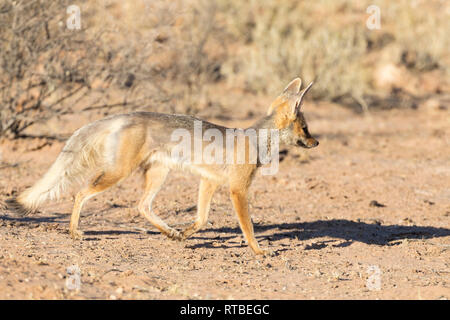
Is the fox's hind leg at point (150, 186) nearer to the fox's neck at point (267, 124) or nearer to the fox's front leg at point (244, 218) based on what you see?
the fox's front leg at point (244, 218)

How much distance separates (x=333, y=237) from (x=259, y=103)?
7707mm

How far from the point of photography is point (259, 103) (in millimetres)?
14203

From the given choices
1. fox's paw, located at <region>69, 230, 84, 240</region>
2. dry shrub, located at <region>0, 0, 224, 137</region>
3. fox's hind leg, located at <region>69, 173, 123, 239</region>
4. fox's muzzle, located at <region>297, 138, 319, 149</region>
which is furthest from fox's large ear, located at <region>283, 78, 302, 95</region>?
dry shrub, located at <region>0, 0, 224, 137</region>

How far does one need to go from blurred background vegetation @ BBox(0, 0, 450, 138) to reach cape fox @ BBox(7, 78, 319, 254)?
11.5 ft

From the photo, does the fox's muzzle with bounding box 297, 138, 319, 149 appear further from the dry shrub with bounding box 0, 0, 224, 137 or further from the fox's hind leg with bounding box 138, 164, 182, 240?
the dry shrub with bounding box 0, 0, 224, 137

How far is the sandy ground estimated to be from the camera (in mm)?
4699

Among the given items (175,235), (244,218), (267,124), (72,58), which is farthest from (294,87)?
(72,58)

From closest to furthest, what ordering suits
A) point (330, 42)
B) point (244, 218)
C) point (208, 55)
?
point (244, 218)
point (208, 55)
point (330, 42)

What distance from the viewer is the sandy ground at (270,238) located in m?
4.70

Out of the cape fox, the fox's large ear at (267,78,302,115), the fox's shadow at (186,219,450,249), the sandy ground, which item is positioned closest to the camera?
the sandy ground

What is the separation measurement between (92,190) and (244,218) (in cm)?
144

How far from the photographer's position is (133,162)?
593cm

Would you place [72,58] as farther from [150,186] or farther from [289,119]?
[289,119]

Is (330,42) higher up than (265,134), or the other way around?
(330,42)
